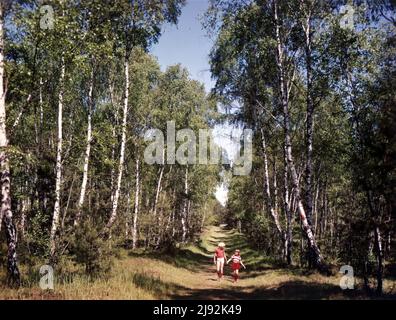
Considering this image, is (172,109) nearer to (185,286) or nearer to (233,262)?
(233,262)

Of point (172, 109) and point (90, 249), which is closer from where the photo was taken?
point (90, 249)

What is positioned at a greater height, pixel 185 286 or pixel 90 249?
pixel 90 249

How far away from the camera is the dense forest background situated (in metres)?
11.7

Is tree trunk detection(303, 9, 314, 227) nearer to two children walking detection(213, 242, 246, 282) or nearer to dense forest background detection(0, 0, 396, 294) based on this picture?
dense forest background detection(0, 0, 396, 294)

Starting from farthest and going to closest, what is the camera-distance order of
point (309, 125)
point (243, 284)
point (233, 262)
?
point (309, 125) → point (233, 262) → point (243, 284)

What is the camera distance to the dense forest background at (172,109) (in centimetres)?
1172

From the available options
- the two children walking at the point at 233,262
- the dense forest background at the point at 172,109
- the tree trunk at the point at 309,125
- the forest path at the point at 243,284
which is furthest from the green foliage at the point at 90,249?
the tree trunk at the point at 309,125

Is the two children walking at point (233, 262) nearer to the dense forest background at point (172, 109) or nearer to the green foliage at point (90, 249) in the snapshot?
the dense forest background at point (172, 109)

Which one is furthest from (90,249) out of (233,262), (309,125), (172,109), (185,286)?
(172,109)

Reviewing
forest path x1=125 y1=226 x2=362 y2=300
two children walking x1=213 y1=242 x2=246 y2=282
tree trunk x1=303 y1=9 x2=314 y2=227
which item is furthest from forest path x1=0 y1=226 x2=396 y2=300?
tree trunk x1=303 y1=9 x2=314 y2=227

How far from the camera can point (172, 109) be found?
31.4 m

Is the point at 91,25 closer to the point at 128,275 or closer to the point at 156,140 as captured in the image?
the point at 128,275
